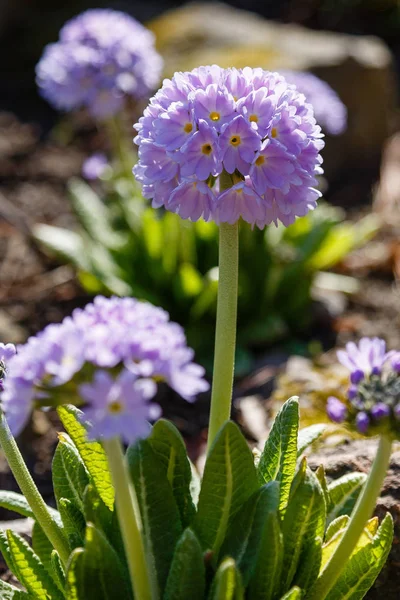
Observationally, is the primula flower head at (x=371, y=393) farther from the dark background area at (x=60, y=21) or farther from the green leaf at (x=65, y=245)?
the dark background area at (x=60, y=21)

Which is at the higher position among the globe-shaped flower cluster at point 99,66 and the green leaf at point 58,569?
the globe-shaped flower cluster at point 99,66

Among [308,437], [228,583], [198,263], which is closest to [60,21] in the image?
[198,263]

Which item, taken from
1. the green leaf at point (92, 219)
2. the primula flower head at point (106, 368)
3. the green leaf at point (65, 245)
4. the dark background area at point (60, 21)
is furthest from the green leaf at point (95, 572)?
the dark background area at point (60, 21)

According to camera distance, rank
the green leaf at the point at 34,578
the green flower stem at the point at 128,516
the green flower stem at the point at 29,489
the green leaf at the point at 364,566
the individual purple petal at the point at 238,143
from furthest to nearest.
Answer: the green leaf at the point at 34,578 < the green leaf at the point at 364,566 < the green flower stem at the point at 29,489 < the individual purple petal at the point at 238,143 < the green flower stem at the point at 128,516

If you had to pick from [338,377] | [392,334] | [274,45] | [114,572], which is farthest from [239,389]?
[274,45]

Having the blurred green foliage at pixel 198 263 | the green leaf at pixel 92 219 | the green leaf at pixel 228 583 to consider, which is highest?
the green leaf at pixel 92 219

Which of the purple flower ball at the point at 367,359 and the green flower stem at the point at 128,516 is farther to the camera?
the purple flower ball at the point at 367,359

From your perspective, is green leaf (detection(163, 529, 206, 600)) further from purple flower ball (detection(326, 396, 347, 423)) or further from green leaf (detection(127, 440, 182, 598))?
purple flower ball (detection(326, 396, 347, 423))
